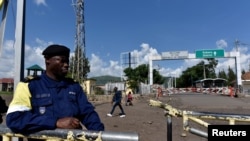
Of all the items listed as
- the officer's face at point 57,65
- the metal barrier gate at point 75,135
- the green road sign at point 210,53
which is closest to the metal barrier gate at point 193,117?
the officer's face at point 57,65

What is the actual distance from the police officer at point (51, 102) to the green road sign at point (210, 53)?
42.7 m

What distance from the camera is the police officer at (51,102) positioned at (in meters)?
2.14

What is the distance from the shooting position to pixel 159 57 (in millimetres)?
45438

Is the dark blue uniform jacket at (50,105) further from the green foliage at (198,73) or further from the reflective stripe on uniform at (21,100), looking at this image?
the green foliage at (198,73)

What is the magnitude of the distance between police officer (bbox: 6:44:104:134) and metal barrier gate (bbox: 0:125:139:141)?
0.05 m

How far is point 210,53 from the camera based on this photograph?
145ft

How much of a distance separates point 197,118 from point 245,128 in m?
1.27

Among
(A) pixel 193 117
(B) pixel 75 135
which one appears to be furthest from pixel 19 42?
(B) pixel 75 135

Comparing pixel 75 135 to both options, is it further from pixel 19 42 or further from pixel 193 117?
pixel 19 42

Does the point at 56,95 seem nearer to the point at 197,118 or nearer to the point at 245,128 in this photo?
the point at 245,128

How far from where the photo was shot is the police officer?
2.14m

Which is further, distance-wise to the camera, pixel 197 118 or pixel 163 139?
pixel 163 139

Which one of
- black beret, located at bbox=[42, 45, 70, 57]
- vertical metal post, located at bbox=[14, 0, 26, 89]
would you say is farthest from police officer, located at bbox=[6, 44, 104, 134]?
vertical metal post, located at bbox=[14, 0, 26, 89]

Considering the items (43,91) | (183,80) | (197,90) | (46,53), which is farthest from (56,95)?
(183,80)
